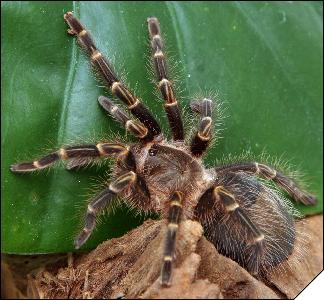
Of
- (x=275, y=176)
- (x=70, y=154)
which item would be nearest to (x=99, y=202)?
(x=70, y=154)

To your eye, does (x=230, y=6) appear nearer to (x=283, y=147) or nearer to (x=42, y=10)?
(x=283, y=147)

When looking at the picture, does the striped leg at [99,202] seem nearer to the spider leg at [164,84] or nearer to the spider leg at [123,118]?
the spider leg at [123,118]

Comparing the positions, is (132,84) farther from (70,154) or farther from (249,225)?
(249,225)

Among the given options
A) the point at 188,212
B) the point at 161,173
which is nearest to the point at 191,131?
the point at 161,173

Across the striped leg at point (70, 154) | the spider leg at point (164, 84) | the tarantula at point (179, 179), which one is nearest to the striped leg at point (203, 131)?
the tarantula at point (179, 179)

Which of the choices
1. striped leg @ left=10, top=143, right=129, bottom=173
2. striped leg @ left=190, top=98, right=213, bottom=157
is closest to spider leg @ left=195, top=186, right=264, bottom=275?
striped leg @ left=190, top=98, right=213, bottom=157

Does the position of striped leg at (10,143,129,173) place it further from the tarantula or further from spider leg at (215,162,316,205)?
spider leg at (215,162,316,205)
